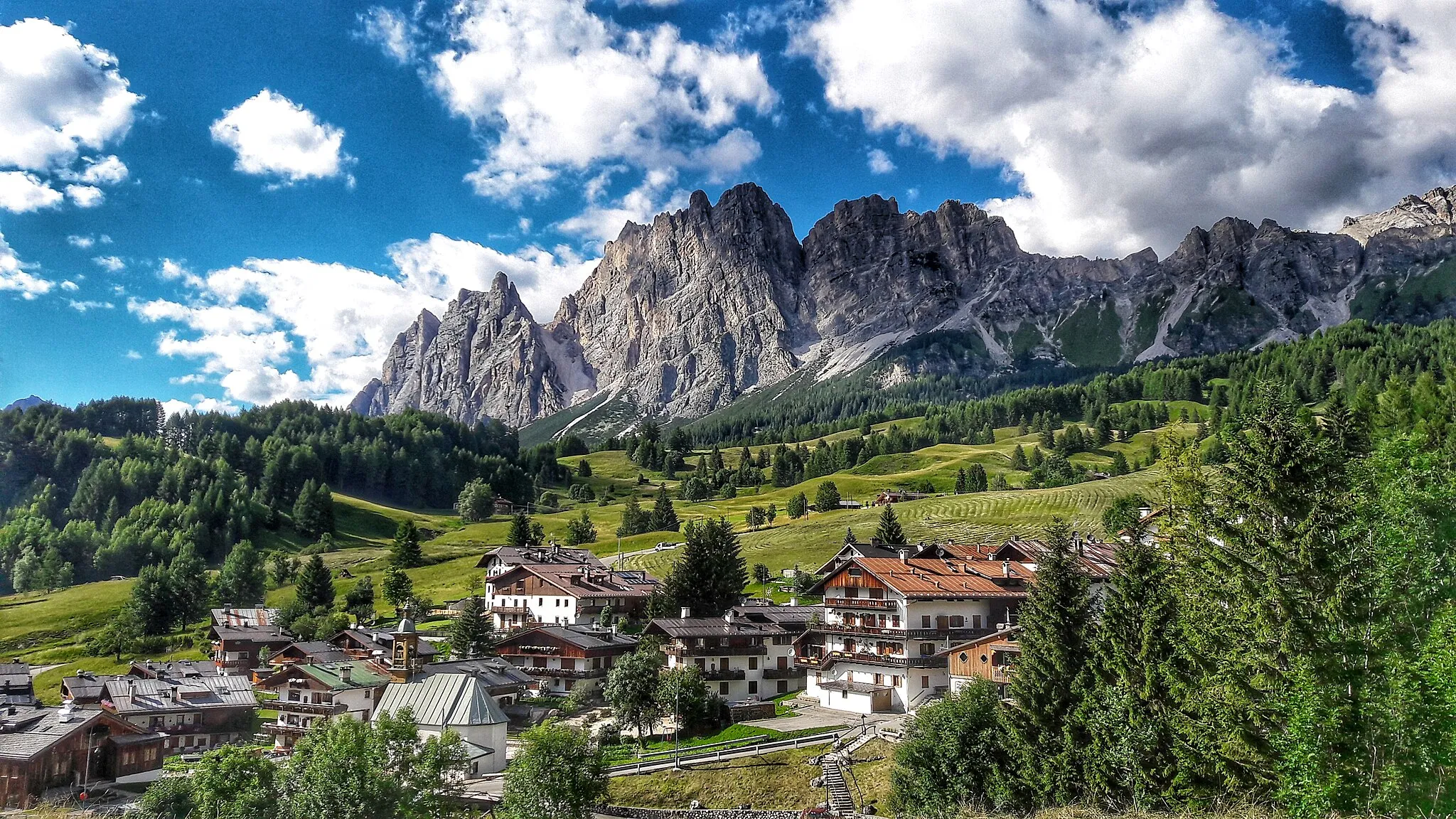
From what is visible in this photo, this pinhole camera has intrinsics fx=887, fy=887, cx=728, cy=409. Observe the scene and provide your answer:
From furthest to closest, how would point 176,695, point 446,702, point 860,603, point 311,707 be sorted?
1. point 311,707
2. point 176,695
3. point 860,603
4. point 446,702

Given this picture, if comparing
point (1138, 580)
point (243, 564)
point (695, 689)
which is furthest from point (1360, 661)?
point (243, 564)

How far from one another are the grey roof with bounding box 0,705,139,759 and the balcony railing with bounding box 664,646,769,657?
4062 cm

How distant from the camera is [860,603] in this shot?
67750 mm

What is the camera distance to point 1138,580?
130 ft

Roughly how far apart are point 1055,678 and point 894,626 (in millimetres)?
24646

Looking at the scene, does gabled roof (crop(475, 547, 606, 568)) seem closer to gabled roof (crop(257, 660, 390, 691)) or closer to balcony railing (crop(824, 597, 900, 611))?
gabled roof (crop(257, 660, 390, 691))

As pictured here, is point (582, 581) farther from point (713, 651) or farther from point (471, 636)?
point (713, 651)

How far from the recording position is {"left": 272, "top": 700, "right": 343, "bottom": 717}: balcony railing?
6956cm

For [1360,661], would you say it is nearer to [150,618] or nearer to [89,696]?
[89,696]

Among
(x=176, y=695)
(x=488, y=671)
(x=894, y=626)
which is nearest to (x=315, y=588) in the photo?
(x=176, y=695)

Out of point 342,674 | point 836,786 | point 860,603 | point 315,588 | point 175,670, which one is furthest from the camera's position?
point 315,588

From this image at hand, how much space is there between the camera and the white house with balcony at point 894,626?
6294 cm

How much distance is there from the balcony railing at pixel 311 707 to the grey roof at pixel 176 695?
2889 mm

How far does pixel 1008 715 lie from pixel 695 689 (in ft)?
85.1
